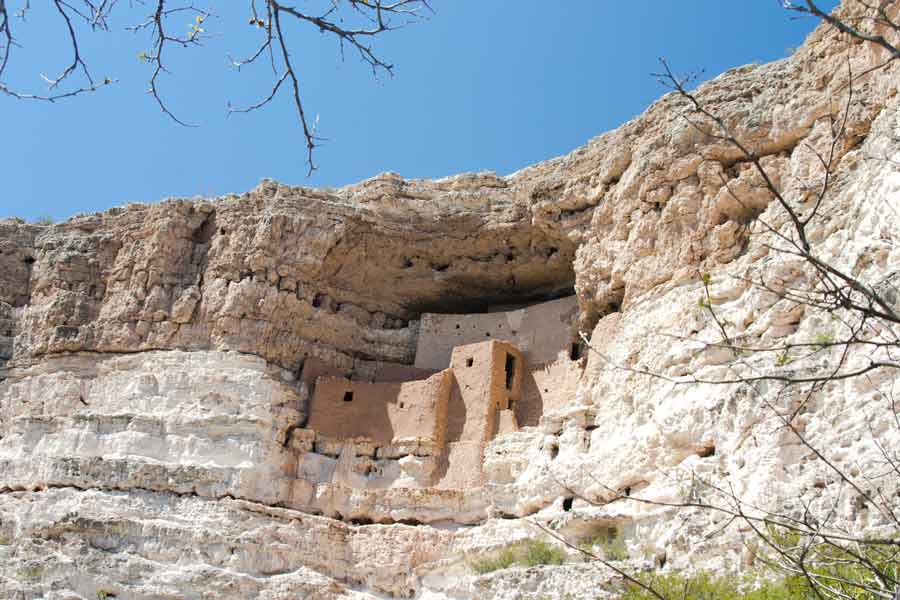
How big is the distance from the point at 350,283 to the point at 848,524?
Result: 40.3ft

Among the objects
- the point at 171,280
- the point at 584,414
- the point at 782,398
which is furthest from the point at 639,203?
the point at 171,280

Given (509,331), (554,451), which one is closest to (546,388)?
(509,331)

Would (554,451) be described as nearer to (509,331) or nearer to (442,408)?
(442,408)

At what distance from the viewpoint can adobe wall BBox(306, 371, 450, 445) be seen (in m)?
18.8

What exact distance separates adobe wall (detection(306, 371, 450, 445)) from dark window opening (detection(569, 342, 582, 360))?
212 cm

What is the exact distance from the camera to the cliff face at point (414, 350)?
1375 cm

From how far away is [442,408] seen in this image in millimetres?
18859

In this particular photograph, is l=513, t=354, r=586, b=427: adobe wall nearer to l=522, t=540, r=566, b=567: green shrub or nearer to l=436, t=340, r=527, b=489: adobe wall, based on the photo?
l=436, t=340, r=527, b=489: adobe wall

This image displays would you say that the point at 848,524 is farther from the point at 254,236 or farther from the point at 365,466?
the point at 254,236

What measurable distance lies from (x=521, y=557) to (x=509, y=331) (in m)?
5.62

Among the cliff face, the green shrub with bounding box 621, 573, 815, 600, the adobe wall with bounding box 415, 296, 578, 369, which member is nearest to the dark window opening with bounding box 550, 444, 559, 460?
the cliff face

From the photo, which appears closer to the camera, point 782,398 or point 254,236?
point 782,398

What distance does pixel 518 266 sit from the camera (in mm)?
21000

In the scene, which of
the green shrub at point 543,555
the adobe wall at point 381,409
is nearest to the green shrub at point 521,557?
the green shrub at point 543,555
